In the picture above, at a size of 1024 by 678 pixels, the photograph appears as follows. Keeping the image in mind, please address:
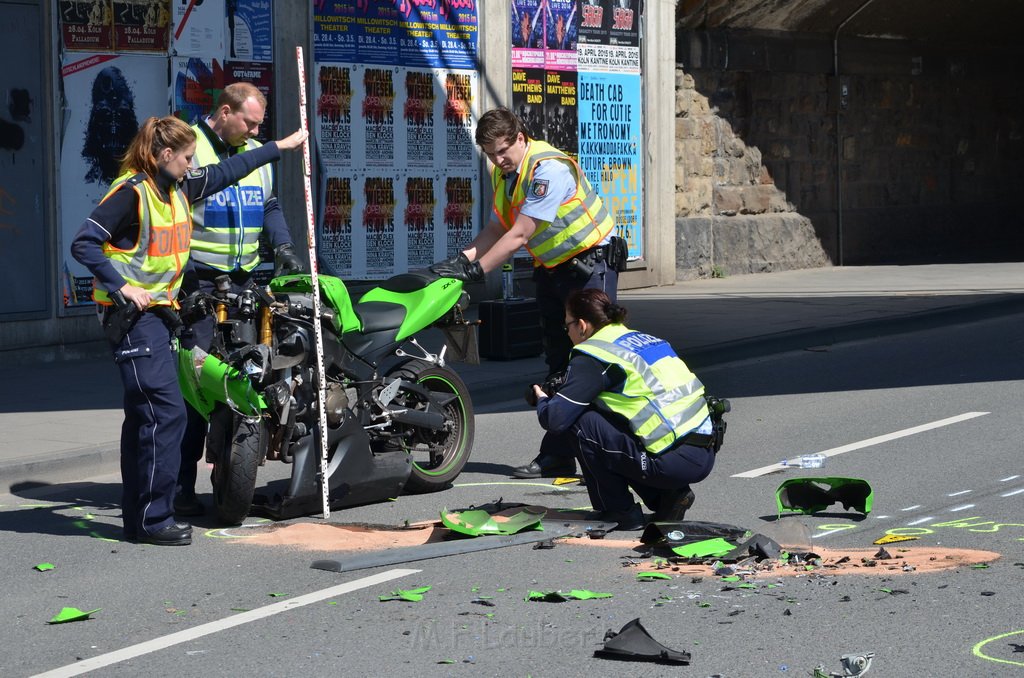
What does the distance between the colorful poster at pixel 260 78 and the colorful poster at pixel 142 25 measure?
715 mm

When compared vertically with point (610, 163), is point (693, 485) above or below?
below

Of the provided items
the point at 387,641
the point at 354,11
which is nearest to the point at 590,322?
the point at 387,641

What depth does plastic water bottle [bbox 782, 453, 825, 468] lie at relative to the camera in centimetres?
891

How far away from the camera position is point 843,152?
73.5 ft

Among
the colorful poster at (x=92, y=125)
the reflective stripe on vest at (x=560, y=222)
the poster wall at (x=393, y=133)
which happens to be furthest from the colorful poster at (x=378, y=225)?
the reflective stripe on vest at (x=560, y=222)

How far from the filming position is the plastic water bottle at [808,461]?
351 inches

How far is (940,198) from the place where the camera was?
24.6m

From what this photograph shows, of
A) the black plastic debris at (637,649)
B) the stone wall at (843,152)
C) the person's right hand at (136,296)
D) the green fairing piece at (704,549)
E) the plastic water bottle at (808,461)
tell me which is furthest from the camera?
the stone wall at (843,152)

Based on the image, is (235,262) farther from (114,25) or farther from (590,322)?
(114,25)

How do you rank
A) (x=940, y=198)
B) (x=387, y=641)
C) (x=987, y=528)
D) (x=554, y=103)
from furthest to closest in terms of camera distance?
(x=940, y=198) → (x=554, y=103) → (x=987, y=528) → (x=387, y=641)

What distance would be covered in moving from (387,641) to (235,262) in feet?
9.97

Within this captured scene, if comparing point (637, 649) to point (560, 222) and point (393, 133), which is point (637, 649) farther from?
point (393, 133)

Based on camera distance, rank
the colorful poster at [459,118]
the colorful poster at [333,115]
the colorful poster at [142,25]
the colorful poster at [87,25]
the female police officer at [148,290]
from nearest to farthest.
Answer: the female police officer at [148,290]
the colorful poster at [87,25]
the colorful poster at [142,25]
the colorful poster at [333,115]
the colorful poster at [459,118]

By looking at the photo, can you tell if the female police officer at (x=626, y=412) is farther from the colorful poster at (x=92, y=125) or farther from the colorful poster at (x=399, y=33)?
the colorful poster at (x=399, y=33)
